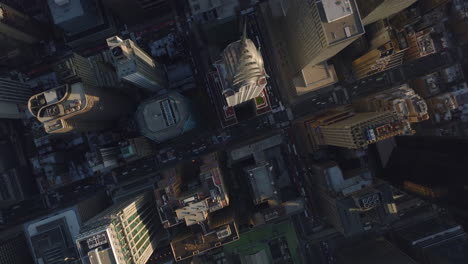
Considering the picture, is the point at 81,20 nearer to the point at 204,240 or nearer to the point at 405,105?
the point at 204,240

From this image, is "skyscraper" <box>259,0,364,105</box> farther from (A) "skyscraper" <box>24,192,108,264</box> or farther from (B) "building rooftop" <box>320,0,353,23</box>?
(A) "skyscraper" <box>24,192,108,264</box>

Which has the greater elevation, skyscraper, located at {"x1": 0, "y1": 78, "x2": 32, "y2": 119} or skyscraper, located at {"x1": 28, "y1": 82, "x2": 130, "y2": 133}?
skyscraper, located at {"x1": 0, "y1": 78, "x2": 32, "y2": 119}

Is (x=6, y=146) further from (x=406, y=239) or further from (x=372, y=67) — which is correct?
(x=406, y=239)

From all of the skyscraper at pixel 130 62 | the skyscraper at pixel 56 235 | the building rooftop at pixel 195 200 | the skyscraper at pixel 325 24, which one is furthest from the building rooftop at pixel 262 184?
the skyscraper at pixel 56 235

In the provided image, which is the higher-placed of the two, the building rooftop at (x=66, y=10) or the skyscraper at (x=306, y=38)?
the building rooftop at (x=66, y=10)

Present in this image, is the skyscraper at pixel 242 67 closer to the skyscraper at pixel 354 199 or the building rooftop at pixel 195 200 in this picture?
the building rooftop at pixel 195 200

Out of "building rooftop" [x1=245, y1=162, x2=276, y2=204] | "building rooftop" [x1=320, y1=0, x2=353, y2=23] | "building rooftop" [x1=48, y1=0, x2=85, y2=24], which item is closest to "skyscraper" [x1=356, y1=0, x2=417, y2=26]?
"building rooftop" [x1=320, y1=0, x2=353, y2=23]
